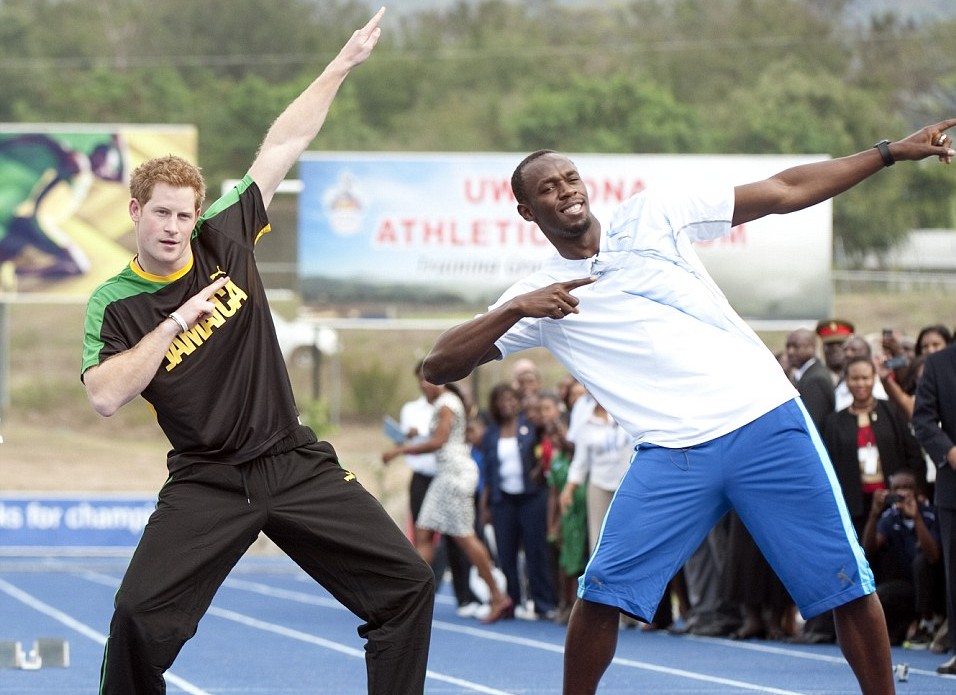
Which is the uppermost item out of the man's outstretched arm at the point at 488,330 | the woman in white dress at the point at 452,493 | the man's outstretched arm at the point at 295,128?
the man's outstretched arm at the point at 295,128

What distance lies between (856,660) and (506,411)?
28.9 feet

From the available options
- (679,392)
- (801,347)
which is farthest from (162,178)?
(801,347)

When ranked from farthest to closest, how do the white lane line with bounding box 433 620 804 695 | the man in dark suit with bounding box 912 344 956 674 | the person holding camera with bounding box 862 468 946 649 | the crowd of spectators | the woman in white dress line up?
the woman in white dress < the crowd of spectators < the person holding camera with bounding box 862 468 946 649 < the man in dark suit with bounding box 912 344 956 674 < the white lane line with bounding box 433 620 804 695

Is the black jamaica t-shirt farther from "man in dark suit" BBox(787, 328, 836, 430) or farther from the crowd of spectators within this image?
"man in dark suit" BBox(787, 328, 836, 430)

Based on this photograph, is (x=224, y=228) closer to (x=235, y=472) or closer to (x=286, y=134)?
(x=286, y=134)

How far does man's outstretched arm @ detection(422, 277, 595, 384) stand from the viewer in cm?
556

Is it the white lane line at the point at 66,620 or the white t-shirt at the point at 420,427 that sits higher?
the white t-shirt at the point at 420,427

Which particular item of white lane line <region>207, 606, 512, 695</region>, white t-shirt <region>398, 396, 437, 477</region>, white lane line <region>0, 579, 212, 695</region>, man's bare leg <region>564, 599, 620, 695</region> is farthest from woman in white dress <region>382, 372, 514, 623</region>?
man's bare leg <region>564, 599, 620, 695</region>

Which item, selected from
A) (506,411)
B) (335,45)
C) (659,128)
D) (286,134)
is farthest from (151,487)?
(335,45)

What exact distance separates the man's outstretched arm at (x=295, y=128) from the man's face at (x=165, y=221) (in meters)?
0.47

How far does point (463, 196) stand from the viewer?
23.8 m

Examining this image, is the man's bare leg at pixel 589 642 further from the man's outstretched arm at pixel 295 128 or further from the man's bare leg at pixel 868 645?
the man's outstretched arm at pixel 295 128

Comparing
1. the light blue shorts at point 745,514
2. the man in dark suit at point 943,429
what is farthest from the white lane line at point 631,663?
the light blue shorts at point 745,514

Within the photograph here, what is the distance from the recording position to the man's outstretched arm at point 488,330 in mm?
5559
